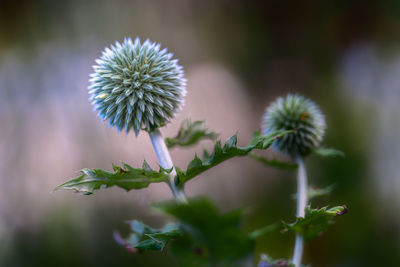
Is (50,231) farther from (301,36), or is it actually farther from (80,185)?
(301,36)

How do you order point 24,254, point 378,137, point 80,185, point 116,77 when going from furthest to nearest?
point 378,137 < point 24,254 < point 116,77 < point 80,185

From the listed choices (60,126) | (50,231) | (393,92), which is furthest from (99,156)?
(393,92)

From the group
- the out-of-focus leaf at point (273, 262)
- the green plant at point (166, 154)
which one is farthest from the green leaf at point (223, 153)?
the out-of-focus leaf at point (273, 262)

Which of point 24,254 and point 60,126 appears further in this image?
point 60,126

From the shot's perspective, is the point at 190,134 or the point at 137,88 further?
the point at 190,134

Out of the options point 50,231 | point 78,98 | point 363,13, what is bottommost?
point 50,231

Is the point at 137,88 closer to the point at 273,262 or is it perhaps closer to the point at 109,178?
the point at 109,178

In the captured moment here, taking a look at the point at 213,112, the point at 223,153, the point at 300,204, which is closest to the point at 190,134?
the point at 223,153
